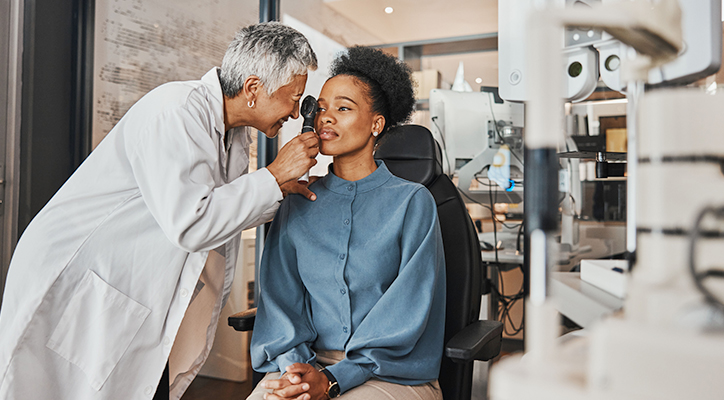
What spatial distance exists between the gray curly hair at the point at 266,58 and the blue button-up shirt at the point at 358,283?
33cm

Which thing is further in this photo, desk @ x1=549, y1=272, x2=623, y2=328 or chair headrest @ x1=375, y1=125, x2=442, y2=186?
chair headrest @ x1=375, y1=125, x2=442, y2=186

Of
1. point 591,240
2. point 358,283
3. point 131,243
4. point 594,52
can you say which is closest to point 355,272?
point 358,283

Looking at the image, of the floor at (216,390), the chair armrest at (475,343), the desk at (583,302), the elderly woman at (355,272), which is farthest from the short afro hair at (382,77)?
the floor at (216,390)

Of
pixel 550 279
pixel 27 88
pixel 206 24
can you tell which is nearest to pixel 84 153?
pixel 27 88

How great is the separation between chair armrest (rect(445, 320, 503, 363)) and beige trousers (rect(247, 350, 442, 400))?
0.11m

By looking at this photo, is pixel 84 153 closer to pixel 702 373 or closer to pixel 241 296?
pixel 241 296

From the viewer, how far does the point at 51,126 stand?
2.08 meters

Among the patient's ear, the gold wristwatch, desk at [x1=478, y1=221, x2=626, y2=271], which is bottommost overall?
the gold wristwatch

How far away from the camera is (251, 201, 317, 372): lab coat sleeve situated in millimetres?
1230

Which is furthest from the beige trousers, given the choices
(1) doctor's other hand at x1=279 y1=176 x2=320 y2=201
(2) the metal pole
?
(2) the metal pole

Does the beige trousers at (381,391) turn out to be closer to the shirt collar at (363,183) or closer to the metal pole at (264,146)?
the shirt collar at (363,183)

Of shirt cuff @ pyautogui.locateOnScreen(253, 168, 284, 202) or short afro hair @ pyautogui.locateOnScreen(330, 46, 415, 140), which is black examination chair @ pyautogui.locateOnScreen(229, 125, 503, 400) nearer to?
short afro hair @ pyautogui.locateOnScreen(330, 46, 415, 140)

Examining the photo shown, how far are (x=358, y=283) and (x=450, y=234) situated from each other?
0.34 meters

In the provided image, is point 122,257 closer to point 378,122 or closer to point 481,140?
point 378,122
